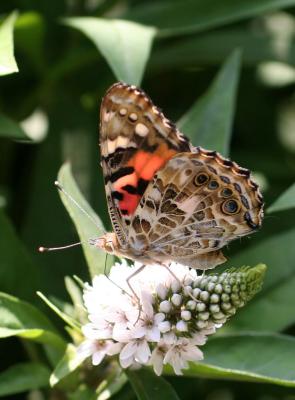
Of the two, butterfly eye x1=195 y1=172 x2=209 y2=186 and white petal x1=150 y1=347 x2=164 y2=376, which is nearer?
white petal x1=150 y1=347 x2=164 y2=376

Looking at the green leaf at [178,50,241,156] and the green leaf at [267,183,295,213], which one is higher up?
the green leaf at [178,50,241,156]

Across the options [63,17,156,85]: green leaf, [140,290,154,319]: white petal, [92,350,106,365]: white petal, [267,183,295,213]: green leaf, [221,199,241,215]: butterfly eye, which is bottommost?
[92,350,106,365]: white petal

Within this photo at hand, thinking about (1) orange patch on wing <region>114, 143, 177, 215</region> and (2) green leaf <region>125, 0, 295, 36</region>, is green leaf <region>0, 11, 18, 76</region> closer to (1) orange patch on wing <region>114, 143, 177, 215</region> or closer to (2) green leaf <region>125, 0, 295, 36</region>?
(1) orange patch on wing <region>114, 143, 177, 215</region>

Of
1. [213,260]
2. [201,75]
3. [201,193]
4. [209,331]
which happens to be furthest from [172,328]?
[201,75]

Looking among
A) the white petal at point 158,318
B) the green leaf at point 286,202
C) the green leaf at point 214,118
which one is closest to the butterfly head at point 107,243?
the white petal at point 158,318

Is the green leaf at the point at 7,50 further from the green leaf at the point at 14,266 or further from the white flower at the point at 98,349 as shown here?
the white flower at the point at 98,349

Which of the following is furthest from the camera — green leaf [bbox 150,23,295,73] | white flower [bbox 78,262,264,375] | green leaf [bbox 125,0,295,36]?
green leaf [bbox 150,23,295,73]

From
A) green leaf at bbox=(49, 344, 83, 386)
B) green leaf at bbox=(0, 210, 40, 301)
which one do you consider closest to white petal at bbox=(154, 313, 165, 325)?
green leaf at bbox=(49, 344, 83, 386)

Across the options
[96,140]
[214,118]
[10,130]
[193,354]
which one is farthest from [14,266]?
[96,140]
